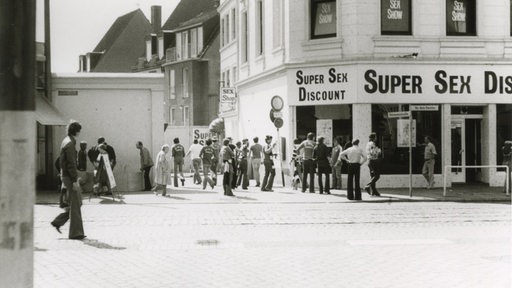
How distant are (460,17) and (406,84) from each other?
10.7 feet

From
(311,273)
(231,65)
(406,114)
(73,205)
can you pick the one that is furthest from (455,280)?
(231,65)

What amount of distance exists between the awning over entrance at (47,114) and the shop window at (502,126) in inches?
608

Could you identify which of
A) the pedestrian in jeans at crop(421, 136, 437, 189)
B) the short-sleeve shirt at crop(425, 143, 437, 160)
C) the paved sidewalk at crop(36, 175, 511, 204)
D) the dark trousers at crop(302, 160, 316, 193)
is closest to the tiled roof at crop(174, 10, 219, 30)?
the paved sidewalk at crop(36, 175, 511, 204)

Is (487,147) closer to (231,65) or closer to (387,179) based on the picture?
(387,179)

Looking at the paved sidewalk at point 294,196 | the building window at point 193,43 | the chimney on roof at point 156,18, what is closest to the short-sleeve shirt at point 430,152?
the paved sidewalk at point 294,196

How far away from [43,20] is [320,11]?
9899 millimetres

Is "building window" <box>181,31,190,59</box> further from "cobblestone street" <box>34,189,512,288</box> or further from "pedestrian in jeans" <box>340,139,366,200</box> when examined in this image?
"cobblestone street" <box>34,189,512,288</box>

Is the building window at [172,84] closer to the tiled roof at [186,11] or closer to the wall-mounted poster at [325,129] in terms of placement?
the tiled roof at [186,11]

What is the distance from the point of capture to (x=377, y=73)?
1029 inches

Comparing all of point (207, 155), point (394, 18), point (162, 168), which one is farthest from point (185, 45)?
point (162, 168)

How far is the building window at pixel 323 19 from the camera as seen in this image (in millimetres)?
26922

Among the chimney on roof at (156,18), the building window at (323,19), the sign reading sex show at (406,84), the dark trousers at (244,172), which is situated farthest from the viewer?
the chimney on roof at (156,18)

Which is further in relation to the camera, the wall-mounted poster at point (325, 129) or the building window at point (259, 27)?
the building window at point (259, 27)

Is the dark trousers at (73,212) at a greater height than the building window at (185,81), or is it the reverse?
the building window at (185,81)
